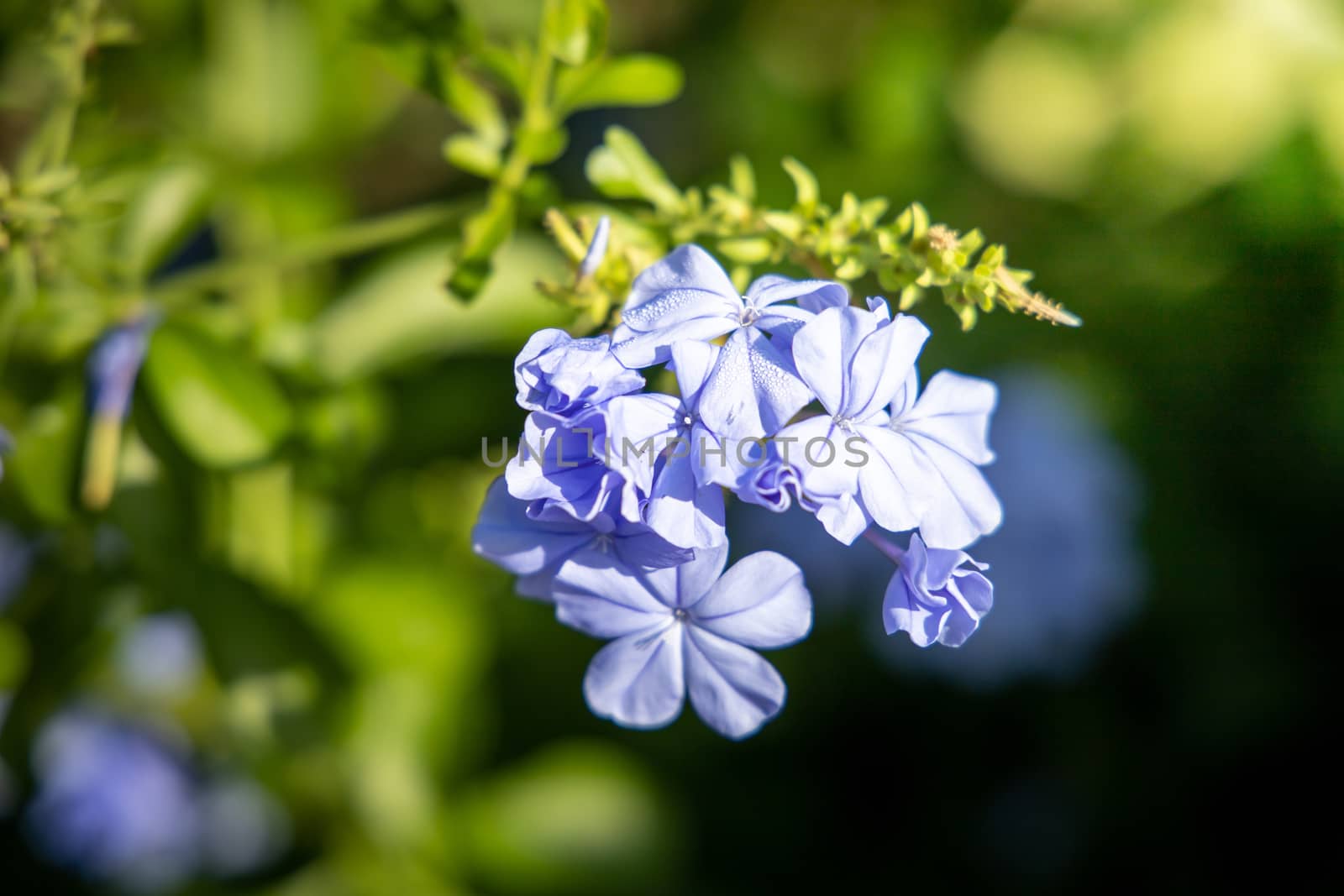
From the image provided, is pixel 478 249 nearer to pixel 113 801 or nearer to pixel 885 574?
pixel 885 574

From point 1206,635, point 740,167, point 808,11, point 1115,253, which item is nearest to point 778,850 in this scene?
point 1206,635

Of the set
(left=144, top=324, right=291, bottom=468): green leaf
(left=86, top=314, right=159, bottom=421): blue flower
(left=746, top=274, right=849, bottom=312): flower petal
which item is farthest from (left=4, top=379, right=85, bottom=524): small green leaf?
(left=746, top=274, right=849, bottom=312): flower petal

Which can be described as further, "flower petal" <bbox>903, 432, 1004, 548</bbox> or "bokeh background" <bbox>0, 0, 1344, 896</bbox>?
"bokeh background" <bbox>0, 0, 1344, 896</bbox>

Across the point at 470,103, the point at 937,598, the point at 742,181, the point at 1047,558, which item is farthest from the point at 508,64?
the point at 1047,558


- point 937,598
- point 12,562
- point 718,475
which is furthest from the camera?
point 12,562

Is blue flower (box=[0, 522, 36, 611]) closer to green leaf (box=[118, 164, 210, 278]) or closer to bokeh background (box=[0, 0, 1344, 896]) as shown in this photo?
bokeh background (box=[0, 0, 1344, 896])

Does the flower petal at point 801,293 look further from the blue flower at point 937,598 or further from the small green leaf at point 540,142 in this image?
the small green leaf at point 540,142
